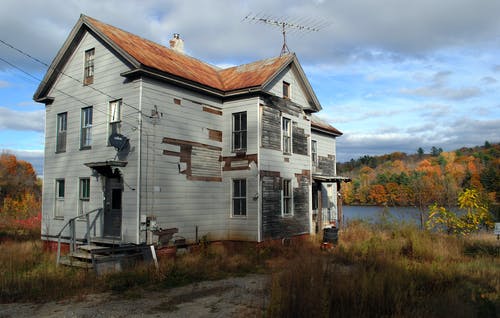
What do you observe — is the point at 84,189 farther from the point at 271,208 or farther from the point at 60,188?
the point at 271,208

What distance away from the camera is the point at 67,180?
16.1 meters

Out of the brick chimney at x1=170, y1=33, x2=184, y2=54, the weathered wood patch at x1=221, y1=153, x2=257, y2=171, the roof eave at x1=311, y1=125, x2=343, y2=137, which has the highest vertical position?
the brick chimney at x1=170, y1=33, x2=184, y2=54

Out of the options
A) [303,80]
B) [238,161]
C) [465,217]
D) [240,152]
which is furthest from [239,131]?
[465,217]

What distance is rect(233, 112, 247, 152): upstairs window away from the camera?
1695 centimetres

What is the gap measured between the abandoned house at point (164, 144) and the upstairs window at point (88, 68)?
0.04 metres

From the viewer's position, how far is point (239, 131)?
1702 cm

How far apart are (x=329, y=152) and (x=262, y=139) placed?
10.6 meters

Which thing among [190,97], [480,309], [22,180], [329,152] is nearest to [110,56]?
[190,97]

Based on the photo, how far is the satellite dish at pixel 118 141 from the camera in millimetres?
13766

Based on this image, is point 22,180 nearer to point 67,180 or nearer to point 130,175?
point 67,180

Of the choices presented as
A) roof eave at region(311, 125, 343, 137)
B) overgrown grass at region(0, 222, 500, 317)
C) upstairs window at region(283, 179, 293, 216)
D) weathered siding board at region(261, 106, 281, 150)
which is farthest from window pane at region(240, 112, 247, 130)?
roof eave at region(311, 125, 343, 137)

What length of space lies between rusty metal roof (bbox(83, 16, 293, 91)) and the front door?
455 centimetres

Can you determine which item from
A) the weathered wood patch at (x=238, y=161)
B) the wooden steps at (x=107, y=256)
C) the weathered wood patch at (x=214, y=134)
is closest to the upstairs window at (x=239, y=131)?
the weathered wood patch at (x=238, y=161)

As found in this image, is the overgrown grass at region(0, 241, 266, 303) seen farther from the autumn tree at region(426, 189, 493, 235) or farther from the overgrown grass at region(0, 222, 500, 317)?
the autumn tree at region(426, 189, 493, 235)
